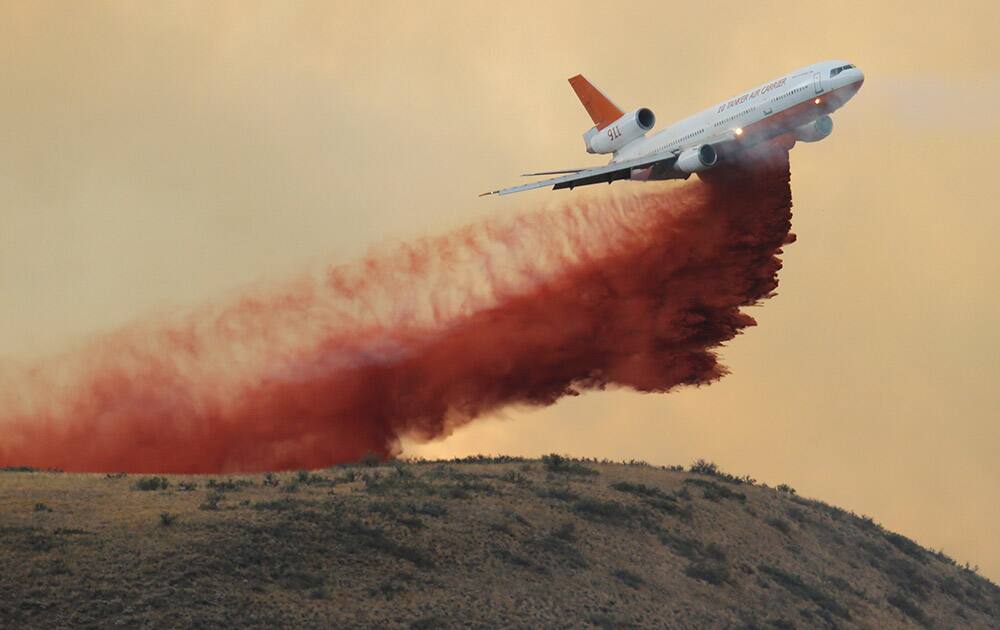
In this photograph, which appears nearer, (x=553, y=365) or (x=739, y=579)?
(x=739, y=579)

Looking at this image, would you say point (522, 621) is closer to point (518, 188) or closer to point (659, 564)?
point (659, 564)

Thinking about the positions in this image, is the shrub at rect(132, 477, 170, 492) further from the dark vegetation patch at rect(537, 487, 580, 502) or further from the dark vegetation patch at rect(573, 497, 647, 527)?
the dark vegetation patch at rect(573, 497, 647, 527)

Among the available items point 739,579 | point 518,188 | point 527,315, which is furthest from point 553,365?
point 739,579

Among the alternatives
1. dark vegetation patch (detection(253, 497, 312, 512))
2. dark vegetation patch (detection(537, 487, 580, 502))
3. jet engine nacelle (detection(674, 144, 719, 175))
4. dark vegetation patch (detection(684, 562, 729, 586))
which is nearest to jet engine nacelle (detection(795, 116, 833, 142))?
jet engine nacelle (detection(674, 144, 719, 175))

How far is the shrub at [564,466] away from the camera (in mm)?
58000

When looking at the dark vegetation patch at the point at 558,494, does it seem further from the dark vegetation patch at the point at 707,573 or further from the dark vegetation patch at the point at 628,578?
the dark vegetation patch at the point at 628,578

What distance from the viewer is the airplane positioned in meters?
64.8

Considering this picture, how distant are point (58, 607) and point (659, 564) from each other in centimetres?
2103

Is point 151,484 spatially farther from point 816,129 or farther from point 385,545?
point 816,129

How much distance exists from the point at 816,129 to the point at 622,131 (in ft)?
50.2

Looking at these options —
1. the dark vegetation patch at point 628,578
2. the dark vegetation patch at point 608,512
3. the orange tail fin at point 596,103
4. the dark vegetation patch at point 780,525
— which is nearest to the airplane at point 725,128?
the orange tail fin at point 596,103

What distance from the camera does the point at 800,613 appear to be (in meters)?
49.1

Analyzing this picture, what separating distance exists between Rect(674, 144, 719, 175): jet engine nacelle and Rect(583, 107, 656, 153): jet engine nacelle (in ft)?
29.3

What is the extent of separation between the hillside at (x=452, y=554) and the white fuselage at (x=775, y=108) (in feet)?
57.3
